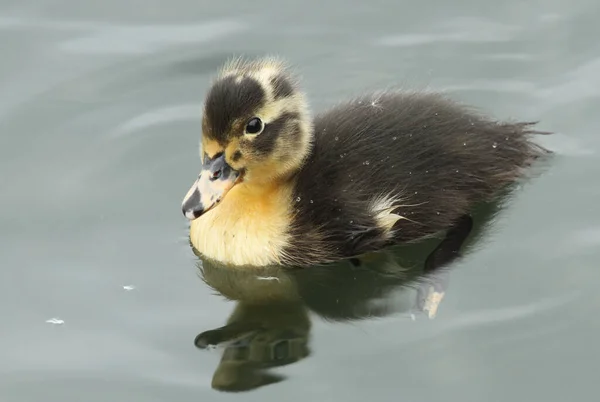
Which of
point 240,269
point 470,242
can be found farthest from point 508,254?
point 240,269

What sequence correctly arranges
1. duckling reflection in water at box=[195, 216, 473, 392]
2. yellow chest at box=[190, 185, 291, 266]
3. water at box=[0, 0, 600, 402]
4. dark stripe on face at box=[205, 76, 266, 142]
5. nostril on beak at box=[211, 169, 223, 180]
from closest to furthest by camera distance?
water at box=[0, 0, 600, 402] < duckling reflection in water at box=[195, 216, 473, 392] < dark stripe on face at box=[205, 76, 266, 142] < nostril on beak at box=[211, 169, 223, 180] < yellow chest at box=[190, 185, 291, 266]

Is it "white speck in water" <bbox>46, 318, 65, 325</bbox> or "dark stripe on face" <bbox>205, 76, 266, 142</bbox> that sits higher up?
"dark stripe on face" <bbox>205, 76, 266, 142</bbox>

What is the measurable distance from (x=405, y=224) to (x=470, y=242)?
1.12ft

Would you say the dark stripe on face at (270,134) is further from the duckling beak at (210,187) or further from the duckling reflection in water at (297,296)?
the duckling reflection in water at (297,296)

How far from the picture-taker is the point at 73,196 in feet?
21.2

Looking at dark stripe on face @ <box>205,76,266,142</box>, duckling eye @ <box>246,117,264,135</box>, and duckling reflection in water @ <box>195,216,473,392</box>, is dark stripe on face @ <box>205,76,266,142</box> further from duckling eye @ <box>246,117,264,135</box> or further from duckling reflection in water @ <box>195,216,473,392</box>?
duckling reflection in water @ <box>195,216,473,392</box>

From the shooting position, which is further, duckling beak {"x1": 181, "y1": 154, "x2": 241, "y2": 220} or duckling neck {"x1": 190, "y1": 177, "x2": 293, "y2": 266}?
duckling neck {"x1": 190, "y1": 177, "x2": 293, "y2": 266}

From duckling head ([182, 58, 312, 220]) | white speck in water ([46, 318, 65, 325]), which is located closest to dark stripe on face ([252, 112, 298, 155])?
duckling head ([182, 58, 312, 220])

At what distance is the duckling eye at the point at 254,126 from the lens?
562cm

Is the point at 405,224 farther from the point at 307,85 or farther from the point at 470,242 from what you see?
the point at 307,85

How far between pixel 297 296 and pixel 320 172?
56 centimetres

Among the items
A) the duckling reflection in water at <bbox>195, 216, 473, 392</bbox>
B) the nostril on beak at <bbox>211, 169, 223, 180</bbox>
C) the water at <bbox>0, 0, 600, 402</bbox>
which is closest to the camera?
the water at <bbox>0, 0, 600, 402</bbox>

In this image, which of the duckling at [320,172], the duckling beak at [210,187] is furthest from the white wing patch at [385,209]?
the duckling beak at [210,187]

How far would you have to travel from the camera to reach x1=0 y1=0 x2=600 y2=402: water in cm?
525
